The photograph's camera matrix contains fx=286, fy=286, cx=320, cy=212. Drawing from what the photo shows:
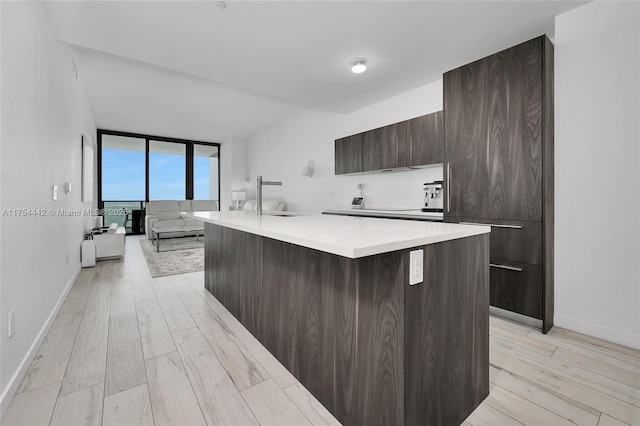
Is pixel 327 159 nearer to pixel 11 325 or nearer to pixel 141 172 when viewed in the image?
pixel 11 325

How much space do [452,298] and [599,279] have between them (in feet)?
5.45

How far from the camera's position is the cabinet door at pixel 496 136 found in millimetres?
2139

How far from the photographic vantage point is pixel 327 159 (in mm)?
A: 5238

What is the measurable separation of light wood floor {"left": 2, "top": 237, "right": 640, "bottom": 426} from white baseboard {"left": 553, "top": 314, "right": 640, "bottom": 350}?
64mm

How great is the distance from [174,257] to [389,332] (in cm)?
454

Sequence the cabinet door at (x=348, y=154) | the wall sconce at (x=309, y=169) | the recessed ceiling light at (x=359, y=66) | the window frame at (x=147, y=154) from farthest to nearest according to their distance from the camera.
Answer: the window frame at (x=147, y=154)
the wall sconce at (x=309, y=169)
the cabinet door at (x=348, y=154)
the recessed ceiling light at (x=359, y=66)

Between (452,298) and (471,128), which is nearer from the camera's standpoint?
(452,298)

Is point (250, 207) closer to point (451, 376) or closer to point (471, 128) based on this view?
point (471, 128)

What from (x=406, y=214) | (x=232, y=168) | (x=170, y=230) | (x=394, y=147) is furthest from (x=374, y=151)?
(x=232, y=168)

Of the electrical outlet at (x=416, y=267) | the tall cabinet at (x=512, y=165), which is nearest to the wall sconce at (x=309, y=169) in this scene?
the tall cabinet at (x=512, y=165)

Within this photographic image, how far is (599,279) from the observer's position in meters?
2.04

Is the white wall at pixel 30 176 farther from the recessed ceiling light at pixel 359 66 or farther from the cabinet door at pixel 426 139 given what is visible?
the cabinet door at pixel 426 139

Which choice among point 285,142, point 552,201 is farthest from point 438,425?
point 285,142

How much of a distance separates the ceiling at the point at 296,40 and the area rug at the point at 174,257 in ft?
8.21
